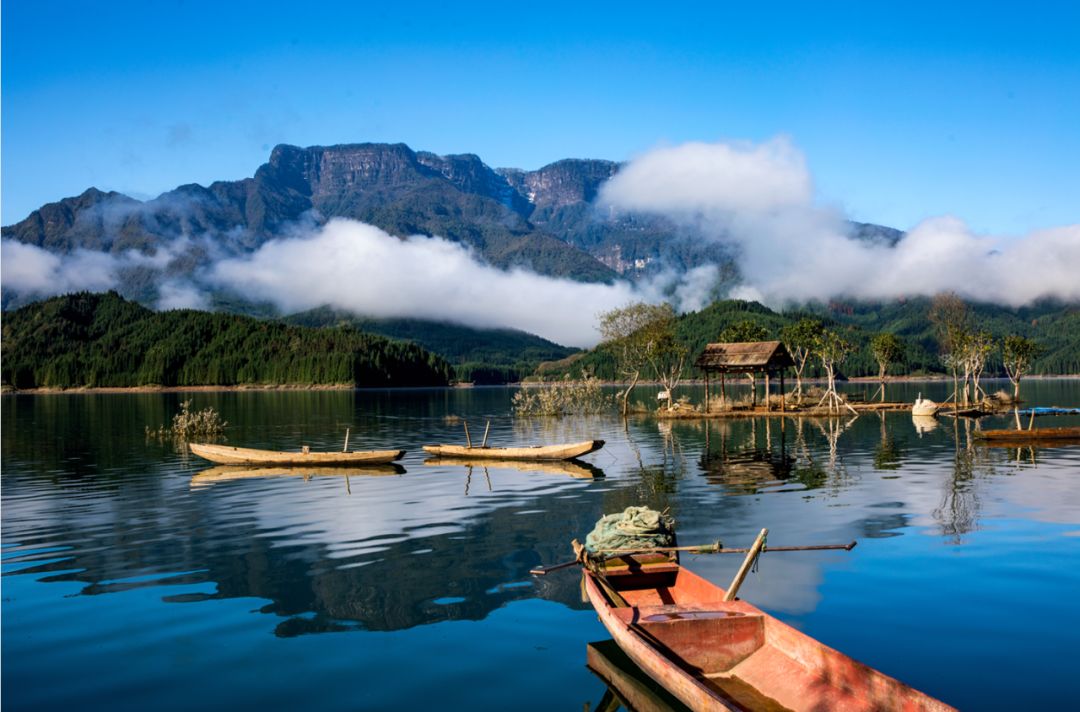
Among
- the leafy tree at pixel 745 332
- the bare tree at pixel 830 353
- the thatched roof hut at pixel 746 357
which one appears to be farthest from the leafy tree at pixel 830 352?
the thatched roof hut at pixel 746 357

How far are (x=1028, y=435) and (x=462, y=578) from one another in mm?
47622

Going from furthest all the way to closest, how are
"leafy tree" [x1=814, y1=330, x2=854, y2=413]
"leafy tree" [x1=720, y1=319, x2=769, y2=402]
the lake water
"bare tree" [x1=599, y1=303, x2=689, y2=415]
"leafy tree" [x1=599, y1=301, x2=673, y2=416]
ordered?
"leafy tree" [x1=720, y1=319, x2=769, y2=402], "leafy tree" [x1=599, y1=301, x2=673, y2=416], "bare tree" [x1=599, y1=303, x2=689, y2=415], "leafy tree" [x1=814, y1=330, x2=854, y2=413], the lake water

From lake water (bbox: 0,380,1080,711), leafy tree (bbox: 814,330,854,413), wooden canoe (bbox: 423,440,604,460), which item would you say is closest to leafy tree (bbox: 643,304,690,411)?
leafy tree (bbox: 814,330,854,413)

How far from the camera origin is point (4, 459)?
51.0 metres

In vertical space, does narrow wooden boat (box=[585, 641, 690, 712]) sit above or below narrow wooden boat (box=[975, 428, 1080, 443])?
below

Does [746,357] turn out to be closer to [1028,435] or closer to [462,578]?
[1028,435]

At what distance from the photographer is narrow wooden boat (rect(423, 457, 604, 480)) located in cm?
4430

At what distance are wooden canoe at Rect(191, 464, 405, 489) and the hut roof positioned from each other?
4456 cm

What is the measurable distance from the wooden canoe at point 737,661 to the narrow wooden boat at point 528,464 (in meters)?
26.7

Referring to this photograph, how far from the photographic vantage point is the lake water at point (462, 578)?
1454cm

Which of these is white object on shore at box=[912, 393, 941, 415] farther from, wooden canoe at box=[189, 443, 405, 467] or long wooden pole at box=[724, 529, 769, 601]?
long wooden pole at box=[724, 529, 769, 601]

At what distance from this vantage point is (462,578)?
834 inches

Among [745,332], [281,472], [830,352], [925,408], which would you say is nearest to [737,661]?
[281,472]

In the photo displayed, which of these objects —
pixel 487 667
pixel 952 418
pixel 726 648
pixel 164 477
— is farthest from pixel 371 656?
pixel 952 418
